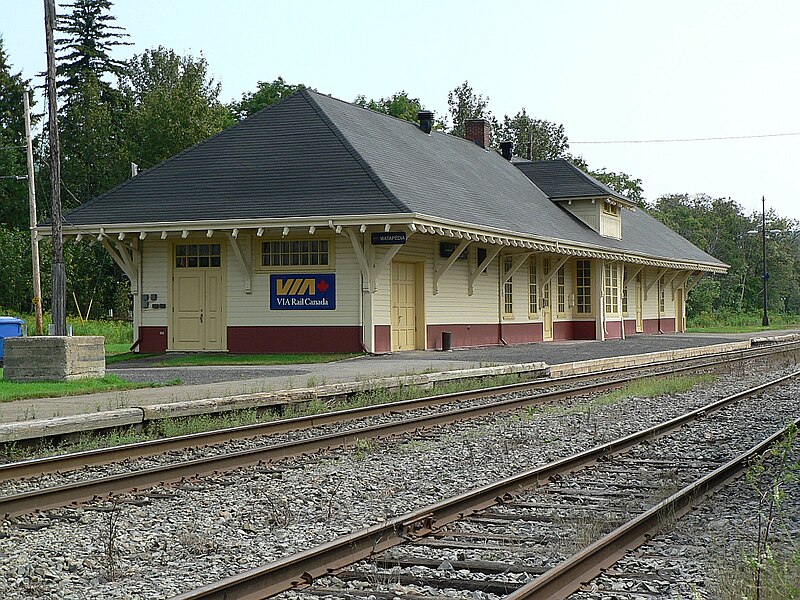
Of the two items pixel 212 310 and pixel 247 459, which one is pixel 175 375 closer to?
pixel 212 310

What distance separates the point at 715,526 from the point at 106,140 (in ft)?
164

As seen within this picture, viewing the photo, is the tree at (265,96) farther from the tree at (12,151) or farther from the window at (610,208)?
the window at (610,208)

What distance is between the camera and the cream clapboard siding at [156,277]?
83.1 feet

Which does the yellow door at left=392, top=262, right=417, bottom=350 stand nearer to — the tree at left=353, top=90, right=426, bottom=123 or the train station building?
the train station building

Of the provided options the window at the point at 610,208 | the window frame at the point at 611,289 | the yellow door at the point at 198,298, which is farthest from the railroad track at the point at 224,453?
the window at the point at 610,208

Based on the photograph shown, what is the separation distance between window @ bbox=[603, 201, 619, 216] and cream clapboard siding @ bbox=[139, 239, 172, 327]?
1693 centimetres

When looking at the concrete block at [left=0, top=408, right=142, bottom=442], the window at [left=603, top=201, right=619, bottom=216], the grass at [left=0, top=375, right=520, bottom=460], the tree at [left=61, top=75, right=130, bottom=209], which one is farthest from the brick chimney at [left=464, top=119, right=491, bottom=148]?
the concrete block at [left=0, top=408, right=142, bottom=442]

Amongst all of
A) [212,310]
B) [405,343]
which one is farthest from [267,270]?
[405,343]

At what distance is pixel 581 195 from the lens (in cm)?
3634

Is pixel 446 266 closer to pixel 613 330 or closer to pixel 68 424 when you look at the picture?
pixel 613 330

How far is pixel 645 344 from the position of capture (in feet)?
106

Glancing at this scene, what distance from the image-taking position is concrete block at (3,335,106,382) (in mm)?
15812

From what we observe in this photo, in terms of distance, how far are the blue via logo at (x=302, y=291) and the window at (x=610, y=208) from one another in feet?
51.1

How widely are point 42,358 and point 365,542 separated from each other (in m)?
10.8
